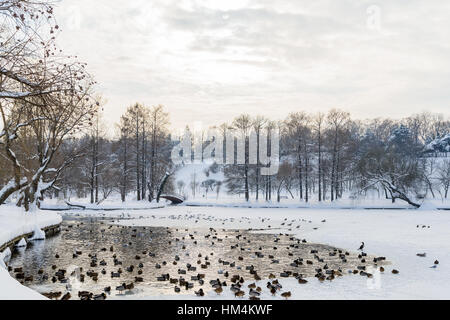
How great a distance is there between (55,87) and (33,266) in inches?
333

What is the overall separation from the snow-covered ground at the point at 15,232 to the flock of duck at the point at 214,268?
1.73 m

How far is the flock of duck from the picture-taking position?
9.91 metres

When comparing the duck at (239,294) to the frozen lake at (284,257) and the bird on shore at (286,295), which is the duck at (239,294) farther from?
the bird on shore at (286,295)

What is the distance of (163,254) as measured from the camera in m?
15.7

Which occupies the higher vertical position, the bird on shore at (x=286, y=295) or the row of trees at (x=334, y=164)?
the row of trees at (x=334, y=164)

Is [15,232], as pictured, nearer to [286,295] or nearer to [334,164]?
[286,295]

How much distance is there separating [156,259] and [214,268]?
9.56 ft

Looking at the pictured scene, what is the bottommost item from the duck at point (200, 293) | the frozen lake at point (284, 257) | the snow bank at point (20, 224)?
the frozen lake at point (284, 257)

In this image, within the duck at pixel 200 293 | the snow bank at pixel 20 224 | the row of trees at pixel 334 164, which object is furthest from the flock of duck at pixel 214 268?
the row of trees at pixel 334 164

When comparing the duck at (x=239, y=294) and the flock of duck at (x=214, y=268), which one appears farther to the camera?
the flock of duck at (x=214, y=268)

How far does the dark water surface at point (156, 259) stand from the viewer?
423 inches

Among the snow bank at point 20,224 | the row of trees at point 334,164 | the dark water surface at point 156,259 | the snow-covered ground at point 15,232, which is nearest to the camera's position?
the snow-covered ground at point 15,232

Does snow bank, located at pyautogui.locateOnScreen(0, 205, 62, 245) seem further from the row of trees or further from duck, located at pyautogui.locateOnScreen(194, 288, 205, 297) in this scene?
the row of trees
